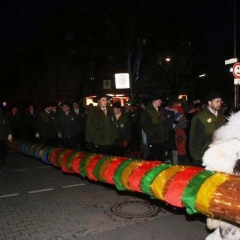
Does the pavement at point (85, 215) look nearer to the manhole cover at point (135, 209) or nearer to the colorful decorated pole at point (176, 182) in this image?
the manhole cover at point (135, 209)

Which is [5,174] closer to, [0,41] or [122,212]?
[122,212]

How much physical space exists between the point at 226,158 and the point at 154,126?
416 centimetres

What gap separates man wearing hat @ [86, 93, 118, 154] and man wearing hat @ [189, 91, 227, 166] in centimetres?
241

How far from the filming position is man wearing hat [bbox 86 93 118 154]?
7617 mm

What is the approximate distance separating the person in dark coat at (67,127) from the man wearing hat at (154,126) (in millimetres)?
3421

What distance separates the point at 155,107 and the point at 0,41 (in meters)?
37.8

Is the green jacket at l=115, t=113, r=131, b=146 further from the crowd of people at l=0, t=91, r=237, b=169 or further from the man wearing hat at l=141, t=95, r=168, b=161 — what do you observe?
the man wearing hat at l=141, t=95, r=168, b=161

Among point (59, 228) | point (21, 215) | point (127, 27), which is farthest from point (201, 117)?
point (127, 27)

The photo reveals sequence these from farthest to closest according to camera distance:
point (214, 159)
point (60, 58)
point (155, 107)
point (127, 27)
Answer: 1. point (60, 58)
2. point (127, 27)
3. point (155, 107)
4. point (214, 159)

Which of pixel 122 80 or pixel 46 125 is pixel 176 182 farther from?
pixel 122 80

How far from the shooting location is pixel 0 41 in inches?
1619

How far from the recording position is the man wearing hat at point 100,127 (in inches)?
300

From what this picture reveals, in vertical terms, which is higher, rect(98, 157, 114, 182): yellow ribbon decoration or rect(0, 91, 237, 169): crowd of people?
rect(0, 91, 237, 169): crowd of people

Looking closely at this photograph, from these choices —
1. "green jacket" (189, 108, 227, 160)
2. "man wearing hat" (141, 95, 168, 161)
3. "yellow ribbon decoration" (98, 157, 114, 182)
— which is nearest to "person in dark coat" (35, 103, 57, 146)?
"man wearing hat" (141, 95, 168, 161)
